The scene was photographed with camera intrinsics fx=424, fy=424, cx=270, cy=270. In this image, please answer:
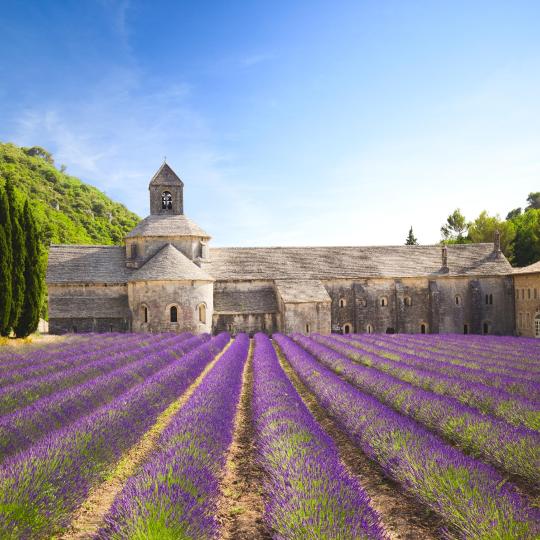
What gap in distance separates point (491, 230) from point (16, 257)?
160 feet

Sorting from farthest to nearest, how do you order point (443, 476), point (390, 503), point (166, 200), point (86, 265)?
1. point (166, 200)
2. point (86, 265)
3. point (390, 503)
4. point (443, 476)

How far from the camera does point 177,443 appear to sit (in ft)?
18.9

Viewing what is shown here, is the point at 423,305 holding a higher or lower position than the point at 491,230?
lower

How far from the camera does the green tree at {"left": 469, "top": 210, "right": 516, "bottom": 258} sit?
4803cm

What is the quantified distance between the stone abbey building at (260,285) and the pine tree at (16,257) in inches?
214

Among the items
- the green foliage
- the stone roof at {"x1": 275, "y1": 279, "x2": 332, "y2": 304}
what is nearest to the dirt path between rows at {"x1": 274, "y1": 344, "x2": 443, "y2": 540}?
the stone roof at {"x1": 275, "y1": 279, "x2": 332, "y2": 304}

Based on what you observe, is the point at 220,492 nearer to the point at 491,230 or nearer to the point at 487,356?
the point at 487,356

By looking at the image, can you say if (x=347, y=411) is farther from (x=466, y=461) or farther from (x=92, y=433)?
(x=92, y=433)

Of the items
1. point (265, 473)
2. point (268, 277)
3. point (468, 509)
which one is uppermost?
point (268, 277)

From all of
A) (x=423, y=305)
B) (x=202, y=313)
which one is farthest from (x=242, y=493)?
(x=423, y=305)

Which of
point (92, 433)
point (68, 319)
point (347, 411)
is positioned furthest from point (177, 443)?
point (68, 319)

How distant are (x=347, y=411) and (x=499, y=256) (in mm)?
33350

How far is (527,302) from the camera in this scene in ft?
103

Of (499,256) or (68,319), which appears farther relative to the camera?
(499,256)
